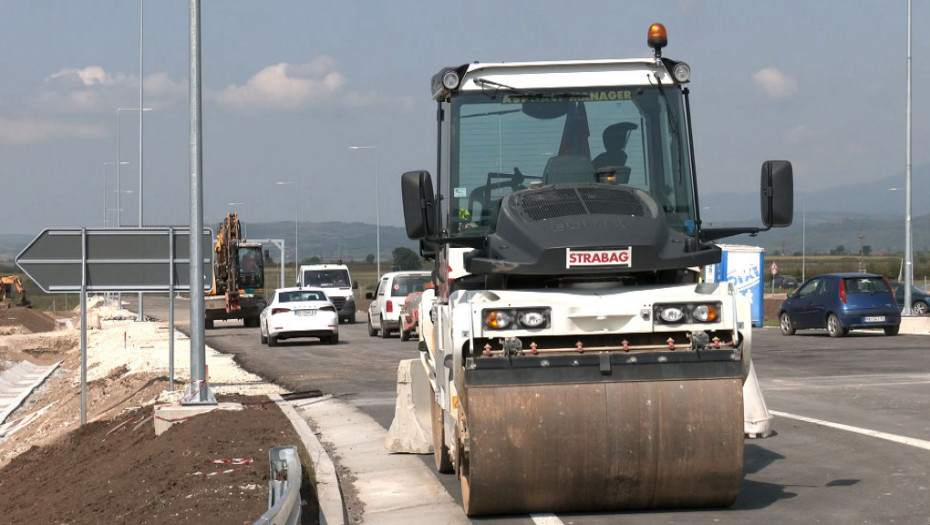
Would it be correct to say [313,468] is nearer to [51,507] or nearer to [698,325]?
[51,507]

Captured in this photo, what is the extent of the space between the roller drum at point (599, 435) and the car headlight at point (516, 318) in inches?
14.3

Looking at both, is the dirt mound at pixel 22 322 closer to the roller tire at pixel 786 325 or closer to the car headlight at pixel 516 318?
the roller tire at pixel 786 325

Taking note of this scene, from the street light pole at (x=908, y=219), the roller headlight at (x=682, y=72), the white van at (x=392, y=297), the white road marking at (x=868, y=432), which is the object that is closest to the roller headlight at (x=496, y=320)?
the roller headlight at (x=682, y=72)

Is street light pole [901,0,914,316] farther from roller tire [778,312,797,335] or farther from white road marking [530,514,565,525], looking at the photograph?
white road marking [530,514,565,525]

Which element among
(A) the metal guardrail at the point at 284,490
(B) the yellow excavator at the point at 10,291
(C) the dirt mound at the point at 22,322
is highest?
(A) the metal guardrail at the point at 284,490

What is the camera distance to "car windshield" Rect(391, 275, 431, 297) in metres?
34.9

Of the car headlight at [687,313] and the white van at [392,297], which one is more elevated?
the car headlight at [687,313]

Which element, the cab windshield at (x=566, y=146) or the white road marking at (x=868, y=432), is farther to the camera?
the white road marking at (x=868, y=432)

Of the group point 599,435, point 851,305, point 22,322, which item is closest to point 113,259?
point 599,435

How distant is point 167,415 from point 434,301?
5448mm

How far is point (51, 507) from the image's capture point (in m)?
11.5

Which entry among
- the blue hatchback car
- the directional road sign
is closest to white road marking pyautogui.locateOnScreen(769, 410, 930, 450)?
the directional road sign

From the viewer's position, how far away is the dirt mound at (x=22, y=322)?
2173 inches

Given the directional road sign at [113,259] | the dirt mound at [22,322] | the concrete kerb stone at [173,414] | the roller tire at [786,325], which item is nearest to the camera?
the concrete kerb stone at [173,414]
